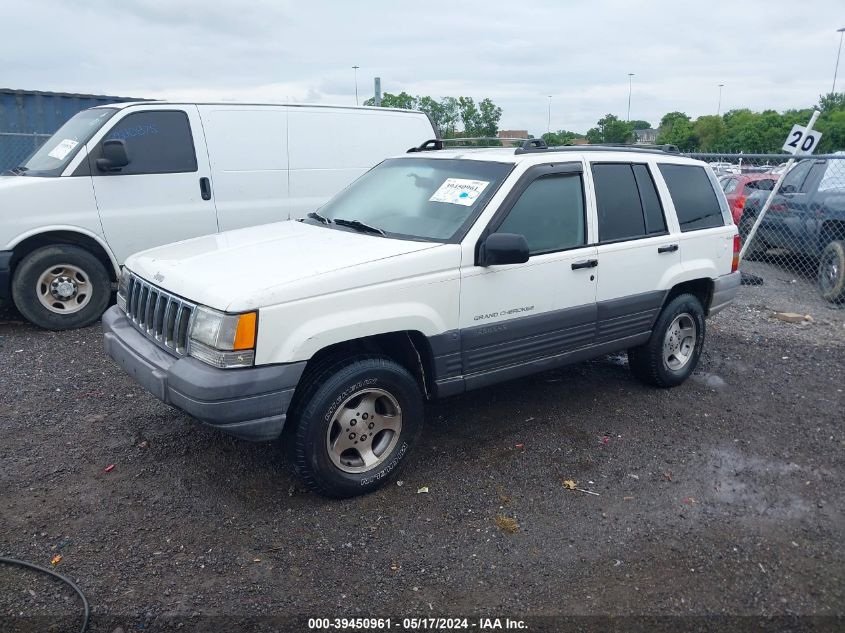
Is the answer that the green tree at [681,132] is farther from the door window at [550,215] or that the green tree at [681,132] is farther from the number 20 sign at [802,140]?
the door window at [550,215]

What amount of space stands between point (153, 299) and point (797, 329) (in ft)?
22.1

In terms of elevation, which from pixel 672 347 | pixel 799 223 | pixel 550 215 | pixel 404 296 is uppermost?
pixel 550 215

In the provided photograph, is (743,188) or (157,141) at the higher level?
(157,141)

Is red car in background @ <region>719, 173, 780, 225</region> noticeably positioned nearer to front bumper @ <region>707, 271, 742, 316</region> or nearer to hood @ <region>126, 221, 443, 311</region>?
front bumper @ <region>707, 271, 742, 316</region>

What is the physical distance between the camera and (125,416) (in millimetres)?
4820

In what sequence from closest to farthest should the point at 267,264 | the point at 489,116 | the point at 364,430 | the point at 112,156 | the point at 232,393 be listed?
the point at 232,393 < the point at 267,264 < the point at 364,430 < the point at 112,156 < the point at 489,116

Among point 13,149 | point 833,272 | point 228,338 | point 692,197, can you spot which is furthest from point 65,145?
point 833,272

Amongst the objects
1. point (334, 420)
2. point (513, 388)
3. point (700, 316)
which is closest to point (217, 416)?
point (334, 420)

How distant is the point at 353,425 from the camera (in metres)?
3.75

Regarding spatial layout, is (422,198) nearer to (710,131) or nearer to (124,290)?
(124,290)

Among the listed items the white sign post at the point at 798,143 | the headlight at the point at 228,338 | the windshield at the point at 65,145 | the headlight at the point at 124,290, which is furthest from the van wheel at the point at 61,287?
the white sign post at the point at 798,143

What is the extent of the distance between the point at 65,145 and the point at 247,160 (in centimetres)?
170

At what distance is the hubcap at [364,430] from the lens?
3.71 m

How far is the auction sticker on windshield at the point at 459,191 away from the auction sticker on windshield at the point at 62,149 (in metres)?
4.08
